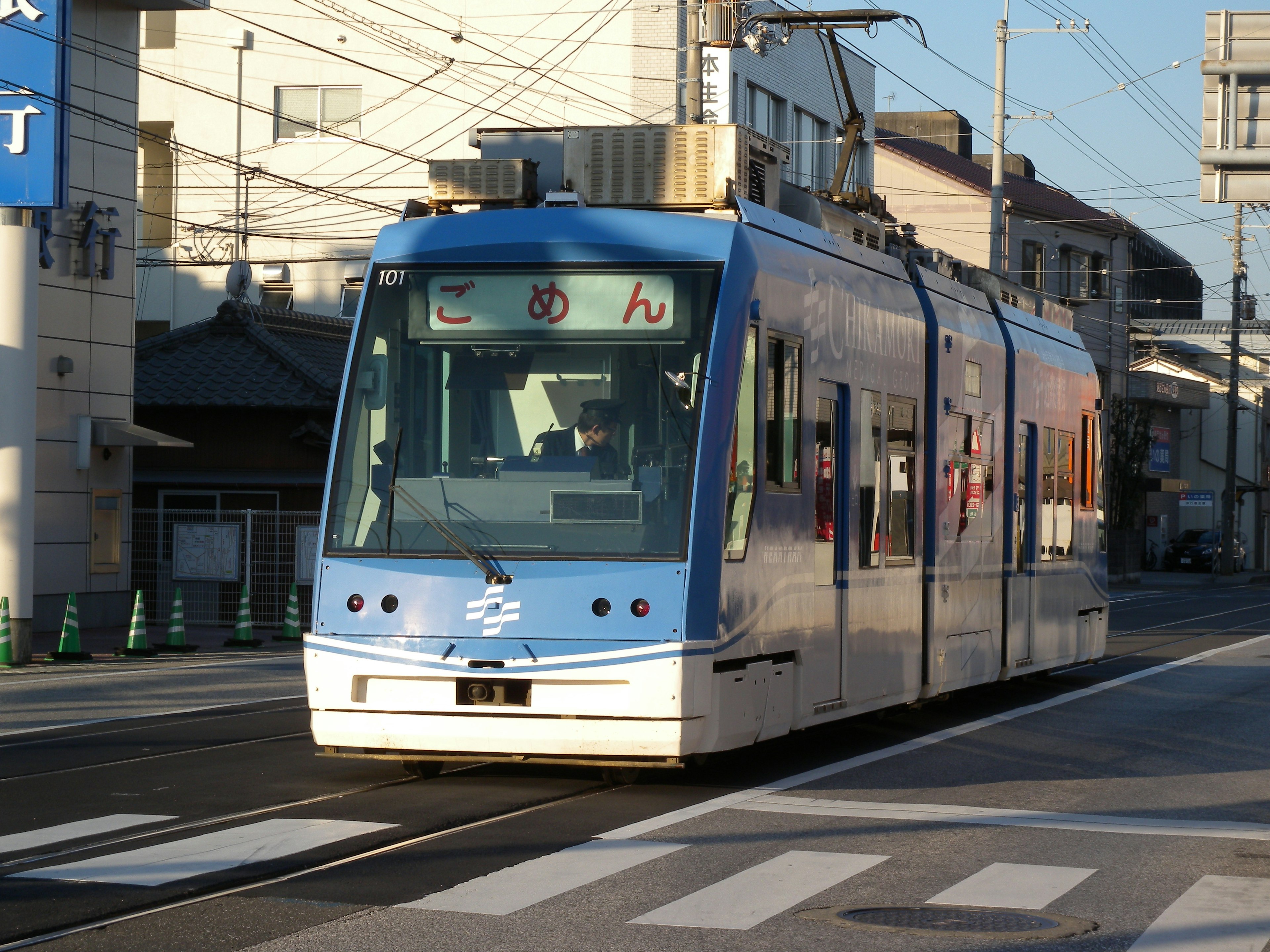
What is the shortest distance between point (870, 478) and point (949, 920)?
540 centimetres

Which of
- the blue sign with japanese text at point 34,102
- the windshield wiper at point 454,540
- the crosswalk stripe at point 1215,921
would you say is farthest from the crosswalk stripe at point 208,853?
the blue sign with japanese text at point 34,102

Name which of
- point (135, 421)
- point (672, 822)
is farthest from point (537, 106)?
point (672, 822)

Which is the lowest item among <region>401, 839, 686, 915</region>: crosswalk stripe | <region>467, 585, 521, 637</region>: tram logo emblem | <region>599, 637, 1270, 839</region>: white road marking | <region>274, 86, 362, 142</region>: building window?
<region>599, 637, 1270, 839</region>: white road marking

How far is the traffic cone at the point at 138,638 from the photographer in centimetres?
2164

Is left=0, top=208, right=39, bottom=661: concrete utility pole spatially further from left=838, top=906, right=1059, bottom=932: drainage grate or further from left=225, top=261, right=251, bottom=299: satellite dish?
left=838, top=906, right=1059, bottom=932: drainage grate

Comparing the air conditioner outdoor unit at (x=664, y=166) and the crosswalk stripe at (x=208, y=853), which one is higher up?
the air conditioner outdoor unit at (x=664, y=166)

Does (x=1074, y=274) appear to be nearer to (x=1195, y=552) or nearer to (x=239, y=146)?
(x=1195, y=552)

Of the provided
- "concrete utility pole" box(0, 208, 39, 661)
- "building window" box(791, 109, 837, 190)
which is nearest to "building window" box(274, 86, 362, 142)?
"building window" box(791, 109, 837, 190)

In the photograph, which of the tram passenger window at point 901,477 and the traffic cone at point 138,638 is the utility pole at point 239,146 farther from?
the tram passenger window at point 901,477

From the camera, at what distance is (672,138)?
35.2 ft

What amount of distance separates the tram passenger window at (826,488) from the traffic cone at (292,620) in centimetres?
1498

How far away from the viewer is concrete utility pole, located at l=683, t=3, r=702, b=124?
2534cm

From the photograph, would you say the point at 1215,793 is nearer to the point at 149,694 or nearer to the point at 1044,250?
the point at 149,694

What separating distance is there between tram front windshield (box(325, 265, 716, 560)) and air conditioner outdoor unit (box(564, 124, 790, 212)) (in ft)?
3.46
